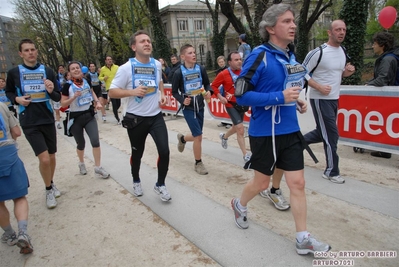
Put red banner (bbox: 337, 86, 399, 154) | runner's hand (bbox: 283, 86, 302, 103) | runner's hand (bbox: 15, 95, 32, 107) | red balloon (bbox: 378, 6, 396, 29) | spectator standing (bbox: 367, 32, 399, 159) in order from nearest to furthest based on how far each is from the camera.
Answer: runner's hand (bbox: 283, 86, 302, 103) < runner's hand (bbox: 15, 95, 32, 107) < red banner (bbox: 337, 86, 399, 154) < spectator standing (bbox: 367, 32, 399, 159) < red balloon (bbox: 378, 6, 396, 29)

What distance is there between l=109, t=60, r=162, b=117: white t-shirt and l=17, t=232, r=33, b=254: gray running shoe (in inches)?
68.0

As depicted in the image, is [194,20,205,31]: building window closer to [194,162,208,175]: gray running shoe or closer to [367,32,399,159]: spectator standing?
[367,32,399,159]: spectator standing

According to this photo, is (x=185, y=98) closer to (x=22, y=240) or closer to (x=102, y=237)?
(x=102, y=237)

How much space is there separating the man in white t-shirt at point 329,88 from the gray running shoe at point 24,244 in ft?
12.9

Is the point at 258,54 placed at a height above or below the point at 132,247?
above

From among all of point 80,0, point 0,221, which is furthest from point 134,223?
point 80,0

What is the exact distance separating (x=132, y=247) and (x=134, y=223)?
512mm

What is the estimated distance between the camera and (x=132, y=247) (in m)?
2.96

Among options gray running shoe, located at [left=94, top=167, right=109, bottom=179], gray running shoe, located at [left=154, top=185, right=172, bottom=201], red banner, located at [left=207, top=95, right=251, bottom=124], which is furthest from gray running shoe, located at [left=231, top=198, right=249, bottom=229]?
red banner, located at [left=207, top=95, right=251, bottom=124]

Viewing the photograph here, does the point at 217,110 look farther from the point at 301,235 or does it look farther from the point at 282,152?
the point at 301,235

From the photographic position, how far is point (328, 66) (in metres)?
4.17

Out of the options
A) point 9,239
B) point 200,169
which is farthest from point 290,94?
point 9,239

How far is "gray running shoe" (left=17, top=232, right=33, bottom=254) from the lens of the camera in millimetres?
2910

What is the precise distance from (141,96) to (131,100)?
0.85ft
